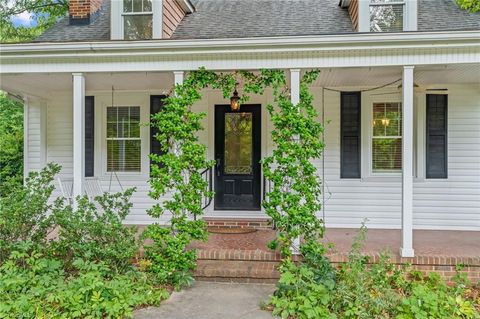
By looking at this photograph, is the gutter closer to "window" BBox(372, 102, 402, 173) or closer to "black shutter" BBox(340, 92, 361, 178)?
"black shutter" BBox(340, 92, 361, 178)

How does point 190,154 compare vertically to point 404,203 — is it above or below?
above

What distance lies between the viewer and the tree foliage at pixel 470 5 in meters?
5.94

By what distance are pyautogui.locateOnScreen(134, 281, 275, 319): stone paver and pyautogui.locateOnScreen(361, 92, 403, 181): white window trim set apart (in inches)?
119

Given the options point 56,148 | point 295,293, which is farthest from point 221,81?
point 56,148

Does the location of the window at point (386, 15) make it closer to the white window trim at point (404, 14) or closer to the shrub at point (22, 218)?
the white window trim at point (404, 14)

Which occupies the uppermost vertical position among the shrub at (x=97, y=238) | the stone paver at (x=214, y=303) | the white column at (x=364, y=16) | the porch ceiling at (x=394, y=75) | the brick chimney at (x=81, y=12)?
the brick chimney at (x=81, y=12)

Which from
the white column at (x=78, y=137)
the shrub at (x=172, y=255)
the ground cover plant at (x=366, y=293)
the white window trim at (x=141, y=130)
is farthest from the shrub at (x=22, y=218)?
the ground cover plant at (x=366, y=293)

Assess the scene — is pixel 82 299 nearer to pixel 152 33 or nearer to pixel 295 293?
pixel 295 293

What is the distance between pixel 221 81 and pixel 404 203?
9.10 ft

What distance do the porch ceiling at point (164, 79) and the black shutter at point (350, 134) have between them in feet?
0.90

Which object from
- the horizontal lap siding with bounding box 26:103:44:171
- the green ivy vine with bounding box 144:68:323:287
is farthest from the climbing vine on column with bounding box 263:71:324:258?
the horizontal lap siding with bounding box 26:103:44:171

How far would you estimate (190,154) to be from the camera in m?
4.43

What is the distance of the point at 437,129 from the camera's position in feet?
19.8

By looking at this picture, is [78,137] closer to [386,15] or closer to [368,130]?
[368,130]
